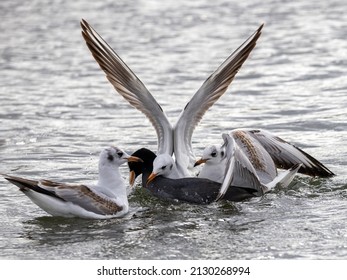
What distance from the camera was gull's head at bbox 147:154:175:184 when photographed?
9.86 metres

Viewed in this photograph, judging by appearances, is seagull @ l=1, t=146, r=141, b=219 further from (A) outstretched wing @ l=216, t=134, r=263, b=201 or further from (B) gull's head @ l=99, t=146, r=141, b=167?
(A) outstretched wing @ l=216, t=134, r=263, b=201

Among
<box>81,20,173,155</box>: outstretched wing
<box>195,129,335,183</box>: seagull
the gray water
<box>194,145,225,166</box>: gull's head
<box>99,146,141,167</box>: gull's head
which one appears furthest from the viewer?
<box>81,20,173,155</box>: outstretched wing

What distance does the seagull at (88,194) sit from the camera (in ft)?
29.0

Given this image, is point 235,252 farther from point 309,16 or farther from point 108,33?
point 309,16

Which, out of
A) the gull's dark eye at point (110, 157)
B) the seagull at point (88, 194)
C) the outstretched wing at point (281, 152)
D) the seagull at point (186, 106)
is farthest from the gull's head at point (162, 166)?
the outstretched wing at point (281, 152)

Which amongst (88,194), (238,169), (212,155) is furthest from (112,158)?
(238,169)

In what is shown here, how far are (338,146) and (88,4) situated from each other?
11.5m

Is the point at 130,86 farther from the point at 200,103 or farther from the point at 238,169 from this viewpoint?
the point at 238,169

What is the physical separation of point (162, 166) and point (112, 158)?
625 mm

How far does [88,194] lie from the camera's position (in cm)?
910

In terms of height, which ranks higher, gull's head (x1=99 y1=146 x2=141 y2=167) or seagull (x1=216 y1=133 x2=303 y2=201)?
gull's head (x1=99 y1=146 x2=141 y2=167)

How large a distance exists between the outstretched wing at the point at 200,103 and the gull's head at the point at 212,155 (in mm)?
446

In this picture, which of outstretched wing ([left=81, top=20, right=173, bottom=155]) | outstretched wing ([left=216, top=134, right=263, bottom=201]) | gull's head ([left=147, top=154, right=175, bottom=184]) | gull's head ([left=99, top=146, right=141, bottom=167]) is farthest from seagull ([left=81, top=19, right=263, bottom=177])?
gull's head ([left=99, top=146, right=141, bottom=167])

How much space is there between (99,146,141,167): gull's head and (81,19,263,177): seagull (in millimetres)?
922
